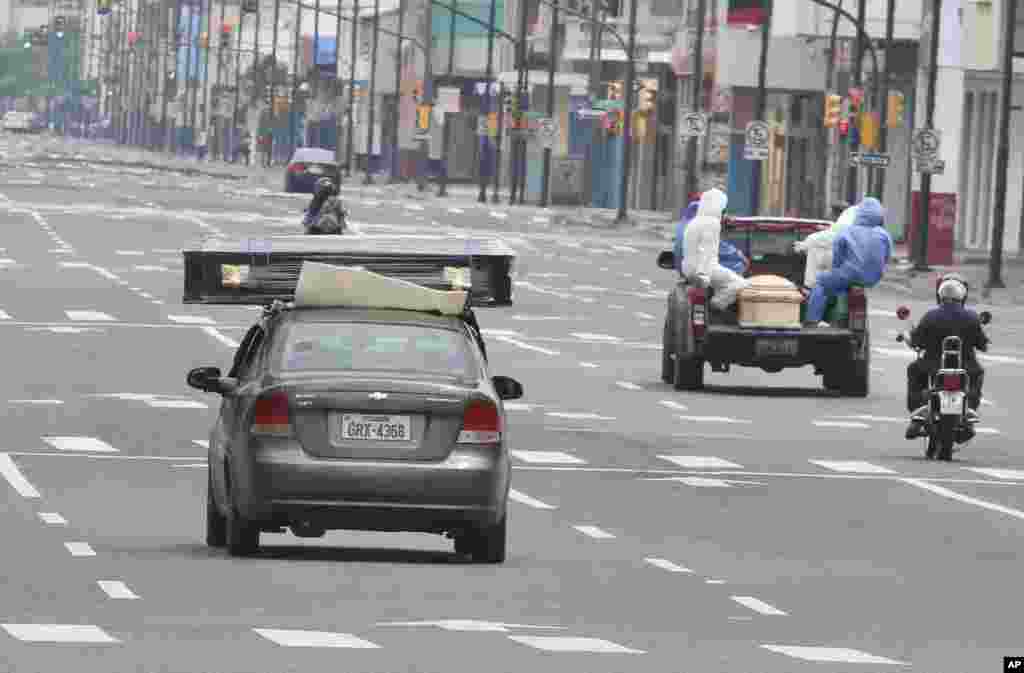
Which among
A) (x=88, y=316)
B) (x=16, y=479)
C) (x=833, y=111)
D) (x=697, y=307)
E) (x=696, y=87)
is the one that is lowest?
(x=88, y=316)

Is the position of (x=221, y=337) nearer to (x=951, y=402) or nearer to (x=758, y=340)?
(x=758, y=340)

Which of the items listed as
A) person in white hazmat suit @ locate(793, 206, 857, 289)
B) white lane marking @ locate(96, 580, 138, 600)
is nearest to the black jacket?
person in white hazmat suit @ locate(793, 206, 857, 289)

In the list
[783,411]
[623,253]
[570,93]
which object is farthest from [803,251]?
[570,93]

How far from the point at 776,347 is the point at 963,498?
9.96 metres

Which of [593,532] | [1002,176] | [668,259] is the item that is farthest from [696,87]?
[593,532]

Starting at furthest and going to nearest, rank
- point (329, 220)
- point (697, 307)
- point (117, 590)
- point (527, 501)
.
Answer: point (329, 220), point (697, 307), point (527, 501), point (117, 590)

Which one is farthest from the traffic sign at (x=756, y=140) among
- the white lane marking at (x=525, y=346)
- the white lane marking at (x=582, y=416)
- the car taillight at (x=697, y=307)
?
the white lane marking at (x=582, y=416)

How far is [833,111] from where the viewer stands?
8106 centimetres

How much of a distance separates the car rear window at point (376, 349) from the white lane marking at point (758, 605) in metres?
1.82

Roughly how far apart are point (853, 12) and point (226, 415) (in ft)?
226

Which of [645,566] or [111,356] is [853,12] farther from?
[645,566]

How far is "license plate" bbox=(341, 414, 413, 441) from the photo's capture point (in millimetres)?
16719

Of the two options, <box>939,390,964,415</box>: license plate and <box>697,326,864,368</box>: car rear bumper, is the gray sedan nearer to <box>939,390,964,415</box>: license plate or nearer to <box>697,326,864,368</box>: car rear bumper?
<box>939,390,964,415</box>: license plate

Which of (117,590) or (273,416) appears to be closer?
(117,590)
